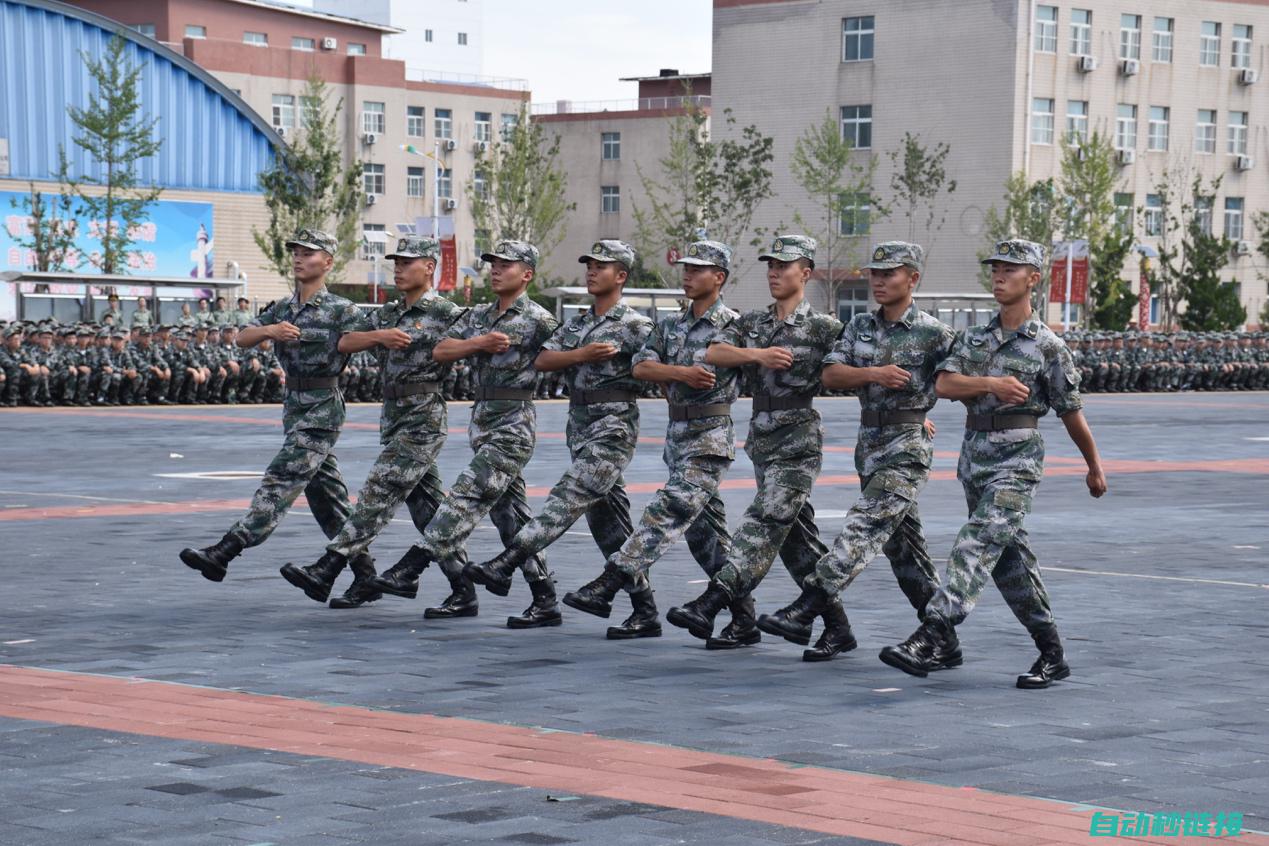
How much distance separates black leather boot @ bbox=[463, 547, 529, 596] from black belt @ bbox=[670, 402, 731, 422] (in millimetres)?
1058

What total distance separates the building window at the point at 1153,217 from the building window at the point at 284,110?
104 feet

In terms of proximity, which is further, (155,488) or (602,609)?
(155,488)

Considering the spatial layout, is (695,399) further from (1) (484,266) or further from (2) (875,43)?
(1) (484,266)

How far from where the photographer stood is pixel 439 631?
34.6 feet

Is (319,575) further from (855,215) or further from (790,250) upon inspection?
(855,215)

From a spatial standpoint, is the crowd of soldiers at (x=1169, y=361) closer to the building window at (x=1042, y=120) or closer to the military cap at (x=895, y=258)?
the building window at (x=1042, y=120)

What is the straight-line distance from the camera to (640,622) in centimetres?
1039

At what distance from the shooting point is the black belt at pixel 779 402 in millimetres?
9789

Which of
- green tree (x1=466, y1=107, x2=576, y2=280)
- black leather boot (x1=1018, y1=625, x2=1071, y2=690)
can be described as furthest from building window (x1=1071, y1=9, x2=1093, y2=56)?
black leather boot (x1=1018, y1=625, x2=1071, y2=690)

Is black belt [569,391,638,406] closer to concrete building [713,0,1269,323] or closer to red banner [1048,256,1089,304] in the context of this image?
red banner [1048,256,1089,304]

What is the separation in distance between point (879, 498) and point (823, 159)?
56.4 m

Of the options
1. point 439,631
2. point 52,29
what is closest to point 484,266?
point 52,29

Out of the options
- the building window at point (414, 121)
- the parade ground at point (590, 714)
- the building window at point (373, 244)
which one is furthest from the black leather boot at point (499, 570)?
the building window at point (414, 121)

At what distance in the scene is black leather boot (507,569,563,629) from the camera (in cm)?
1072
